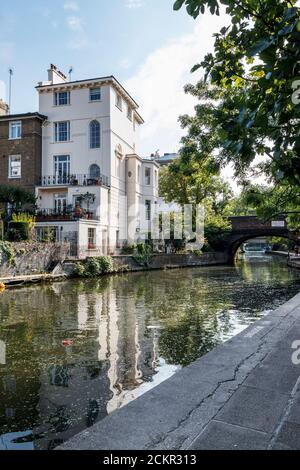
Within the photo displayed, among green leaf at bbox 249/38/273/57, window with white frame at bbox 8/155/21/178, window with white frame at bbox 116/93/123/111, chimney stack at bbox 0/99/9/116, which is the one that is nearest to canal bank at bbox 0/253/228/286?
window with white frame at bbox 8/155/21/178

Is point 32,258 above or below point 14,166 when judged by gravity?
below

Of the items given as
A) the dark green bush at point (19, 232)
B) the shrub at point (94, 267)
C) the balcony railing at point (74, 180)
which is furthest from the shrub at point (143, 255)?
the dark green bush at point (19, 232)

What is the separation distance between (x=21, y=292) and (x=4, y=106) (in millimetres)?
25701

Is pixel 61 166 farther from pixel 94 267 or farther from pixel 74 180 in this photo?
pixel 94 267

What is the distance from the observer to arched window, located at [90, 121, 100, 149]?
32.5 meters

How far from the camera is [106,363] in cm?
724

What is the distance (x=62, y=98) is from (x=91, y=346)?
2964cm

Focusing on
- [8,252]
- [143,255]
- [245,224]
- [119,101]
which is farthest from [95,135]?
[245,224]

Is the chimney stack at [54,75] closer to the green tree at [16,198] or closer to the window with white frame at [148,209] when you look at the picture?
the green tree at [16,198]

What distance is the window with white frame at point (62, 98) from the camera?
33156 millimetres

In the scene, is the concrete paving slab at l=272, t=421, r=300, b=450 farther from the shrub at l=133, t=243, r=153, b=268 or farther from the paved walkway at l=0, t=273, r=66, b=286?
the shrub at l=133, t=243, r=153, b=268

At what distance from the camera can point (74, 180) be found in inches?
1233

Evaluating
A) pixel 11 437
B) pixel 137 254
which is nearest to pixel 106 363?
pixel 11 437

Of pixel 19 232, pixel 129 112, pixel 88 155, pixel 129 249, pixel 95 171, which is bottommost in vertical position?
pixel 129 249
